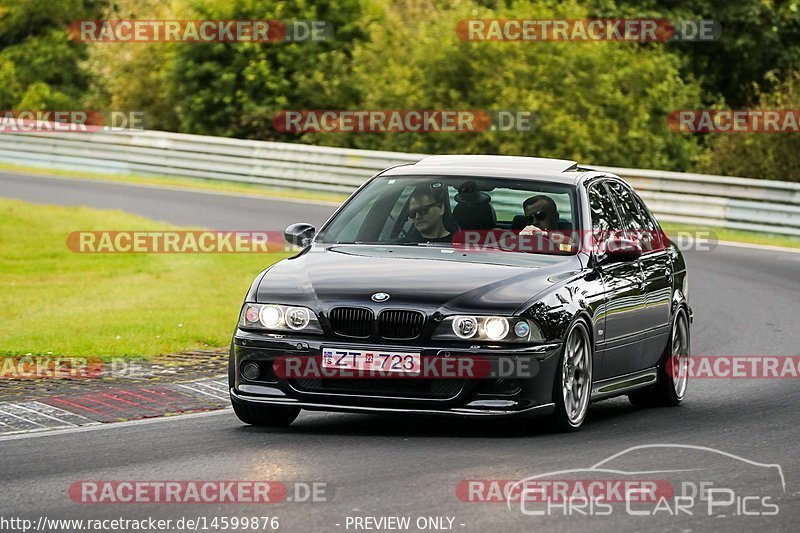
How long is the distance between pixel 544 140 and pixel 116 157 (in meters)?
9.06

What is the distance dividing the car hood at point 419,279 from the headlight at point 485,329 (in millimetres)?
52

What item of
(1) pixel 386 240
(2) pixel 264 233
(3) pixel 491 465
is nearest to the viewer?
(3) pixel 491 465

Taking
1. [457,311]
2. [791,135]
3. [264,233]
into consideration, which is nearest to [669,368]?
[457,311]

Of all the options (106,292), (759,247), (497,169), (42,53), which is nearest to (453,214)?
(497,169)

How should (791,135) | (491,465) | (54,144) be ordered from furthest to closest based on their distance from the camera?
(54,144)
(791,135)
(491,465)

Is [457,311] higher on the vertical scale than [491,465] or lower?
higher

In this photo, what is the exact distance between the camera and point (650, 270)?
11203 mm

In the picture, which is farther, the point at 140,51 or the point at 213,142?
the point at 140,51

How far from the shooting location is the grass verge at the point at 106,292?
13.9 m

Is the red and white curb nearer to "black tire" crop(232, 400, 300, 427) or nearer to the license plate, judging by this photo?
"black tire" crop(232, 400, 300, 427)

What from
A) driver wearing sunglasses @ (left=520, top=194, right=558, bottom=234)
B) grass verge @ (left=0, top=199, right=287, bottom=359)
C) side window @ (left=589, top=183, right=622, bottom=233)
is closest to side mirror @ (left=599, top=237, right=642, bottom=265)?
side window @ (left=589, top=183, right=622, bottom=233)

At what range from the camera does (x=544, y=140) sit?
Result: 3369cm

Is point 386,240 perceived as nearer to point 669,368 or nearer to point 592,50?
point 669,368

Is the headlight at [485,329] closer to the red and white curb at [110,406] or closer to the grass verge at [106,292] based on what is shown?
the red and white curb at [110,406]
